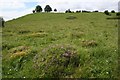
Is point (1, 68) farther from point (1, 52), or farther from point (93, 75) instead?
point (93, 75)

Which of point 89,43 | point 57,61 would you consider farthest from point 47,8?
point 57,61

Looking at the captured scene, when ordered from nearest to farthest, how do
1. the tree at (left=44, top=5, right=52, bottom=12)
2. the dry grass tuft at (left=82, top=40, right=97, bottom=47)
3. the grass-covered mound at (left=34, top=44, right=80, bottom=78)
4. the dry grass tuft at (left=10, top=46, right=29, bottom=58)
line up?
the grass-covered mound at (left=34, top=44, right=80, bottom=78) → the dry grass tuft at (left=10, top=46, right=29, bottom=58) → the dry grass tuft at (left=82, top=40, right=97, bottom=47) → the tree at (left=44, top=5, right=52, bottom=12)

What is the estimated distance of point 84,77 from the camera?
49.7 ft

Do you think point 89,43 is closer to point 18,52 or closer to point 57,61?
point 57,61

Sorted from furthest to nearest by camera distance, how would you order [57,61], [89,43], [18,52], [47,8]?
[47,8], [89,43], [18,52], [57,61]

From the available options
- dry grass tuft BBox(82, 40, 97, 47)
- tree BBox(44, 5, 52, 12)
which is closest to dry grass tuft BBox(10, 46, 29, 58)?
dry grass tuft BBox(82, 40, 97, 47)

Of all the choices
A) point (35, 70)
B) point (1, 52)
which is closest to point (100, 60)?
point (35, 70)

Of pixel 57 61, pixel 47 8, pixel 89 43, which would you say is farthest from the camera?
pixel 47 8

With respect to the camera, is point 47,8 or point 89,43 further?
point 47,8

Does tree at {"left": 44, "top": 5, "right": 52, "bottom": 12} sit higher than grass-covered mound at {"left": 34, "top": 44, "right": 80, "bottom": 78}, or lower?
higher

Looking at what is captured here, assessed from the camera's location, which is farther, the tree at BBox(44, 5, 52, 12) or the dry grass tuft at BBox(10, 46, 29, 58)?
the tree at BBox(44, 5, 52, 12)

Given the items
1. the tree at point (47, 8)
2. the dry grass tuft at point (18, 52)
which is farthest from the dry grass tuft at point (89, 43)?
the tree at point (47, 8)

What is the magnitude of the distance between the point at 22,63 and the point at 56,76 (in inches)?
137

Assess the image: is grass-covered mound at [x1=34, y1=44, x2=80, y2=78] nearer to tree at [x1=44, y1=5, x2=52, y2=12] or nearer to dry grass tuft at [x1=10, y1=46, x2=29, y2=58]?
dry grass tuft at [x1=10, y1=46, x2=29, y2=58]
